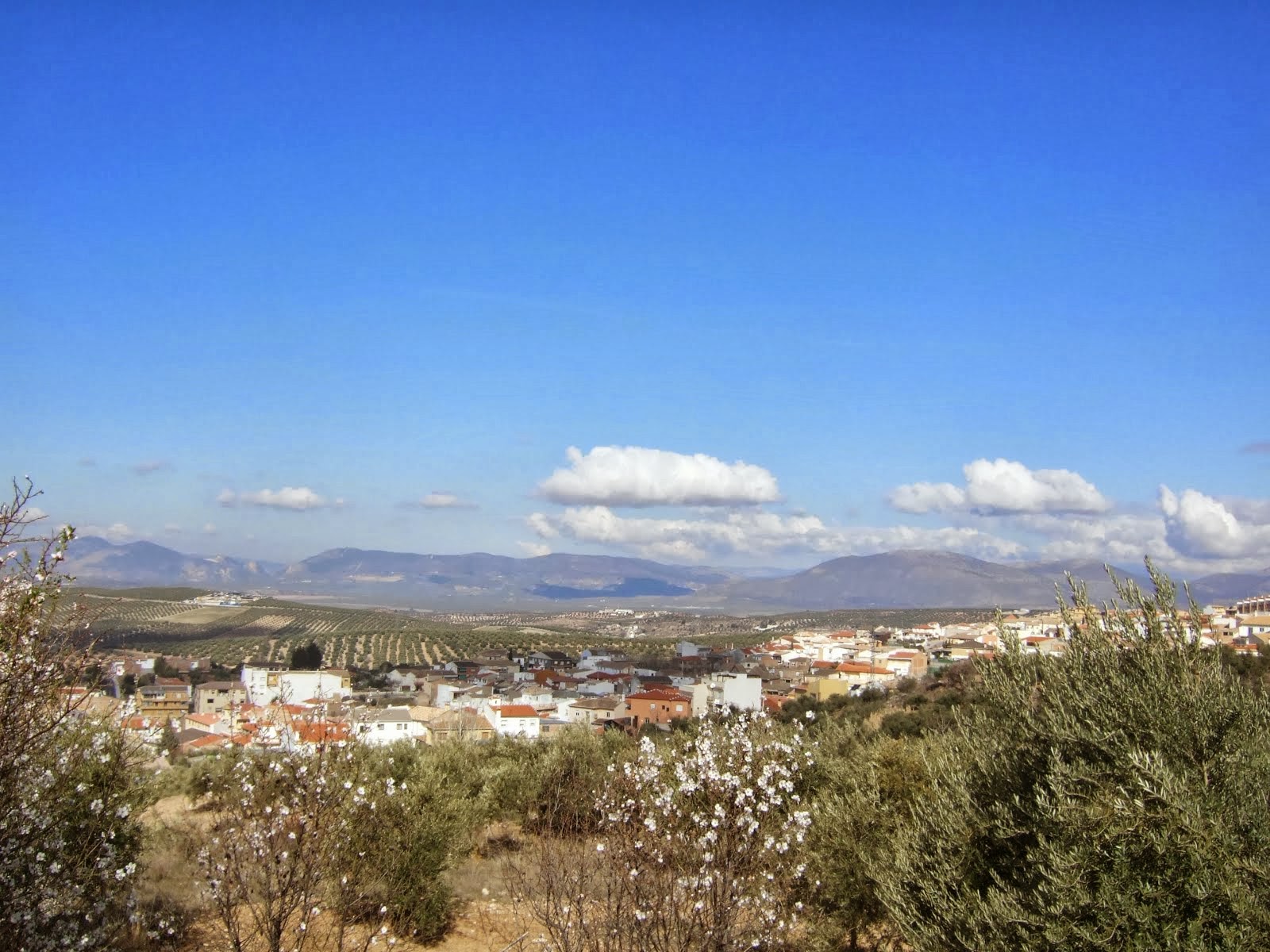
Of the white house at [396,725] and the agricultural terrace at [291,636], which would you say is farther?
the agricultural terrace at [291,636]

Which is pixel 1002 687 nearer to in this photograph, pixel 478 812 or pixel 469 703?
pixel 478 812

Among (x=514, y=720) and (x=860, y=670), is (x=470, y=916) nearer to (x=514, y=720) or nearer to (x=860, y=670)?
(x=514, y=720)

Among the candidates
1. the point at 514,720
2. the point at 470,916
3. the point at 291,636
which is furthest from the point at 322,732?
the point at 291,636

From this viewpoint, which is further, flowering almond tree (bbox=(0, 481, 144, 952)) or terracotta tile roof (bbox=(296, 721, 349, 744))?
terracotta tile roof (bbox=(296, 721, 349, 744))

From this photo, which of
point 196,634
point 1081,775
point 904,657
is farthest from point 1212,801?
point 196,634

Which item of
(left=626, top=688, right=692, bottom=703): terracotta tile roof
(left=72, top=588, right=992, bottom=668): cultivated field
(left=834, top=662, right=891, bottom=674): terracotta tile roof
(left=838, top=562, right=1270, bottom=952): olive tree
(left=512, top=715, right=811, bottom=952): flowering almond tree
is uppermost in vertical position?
(left=838, top=562, right=1270, bottom=952): olive tree

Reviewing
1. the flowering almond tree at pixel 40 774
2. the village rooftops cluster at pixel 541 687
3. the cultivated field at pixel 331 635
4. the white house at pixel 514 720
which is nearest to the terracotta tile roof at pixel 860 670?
the village rooftops cluster at pixel 541 687

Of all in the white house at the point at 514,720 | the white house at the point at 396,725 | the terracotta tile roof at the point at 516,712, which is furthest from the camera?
the terracotta tile roof at the point at 516,712

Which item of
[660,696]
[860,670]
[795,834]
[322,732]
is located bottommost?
[860,670]

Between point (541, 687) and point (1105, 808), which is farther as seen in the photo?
point (541, 687)

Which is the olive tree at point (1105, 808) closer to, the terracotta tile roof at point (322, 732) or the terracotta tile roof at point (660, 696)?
the terracotta tile roof at point (322, 732)

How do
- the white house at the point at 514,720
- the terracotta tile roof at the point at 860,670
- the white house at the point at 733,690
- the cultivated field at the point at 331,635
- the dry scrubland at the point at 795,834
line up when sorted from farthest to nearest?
the cultivated field at the point at 331,635
the terracotta tile roof at the point at 860,670
the white house at the point at 733,690
the white house at the point at 514,720
the dry scrubland at the point at 795,834

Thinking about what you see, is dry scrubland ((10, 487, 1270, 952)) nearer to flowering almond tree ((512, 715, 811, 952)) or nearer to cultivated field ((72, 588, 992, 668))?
flowering almond tree ((512, 715, 811, 952))

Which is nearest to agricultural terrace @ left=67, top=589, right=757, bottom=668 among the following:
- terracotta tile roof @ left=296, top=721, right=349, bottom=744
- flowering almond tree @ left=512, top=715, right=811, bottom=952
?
terracotta tile roof @ left=296, top=721, right=349, bottom=744
